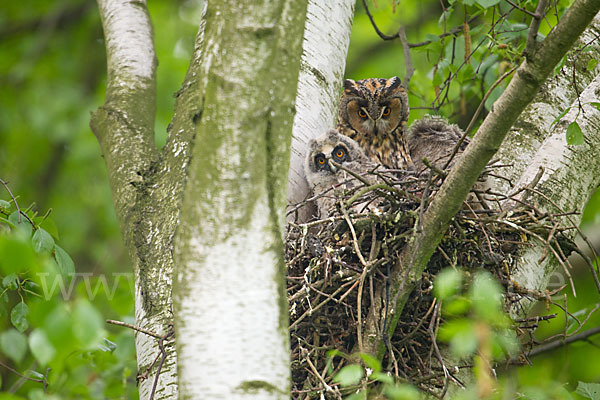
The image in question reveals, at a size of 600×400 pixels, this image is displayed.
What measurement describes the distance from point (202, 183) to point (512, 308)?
1644mm

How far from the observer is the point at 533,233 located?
2.55 meters

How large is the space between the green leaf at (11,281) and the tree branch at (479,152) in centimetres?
→ 130

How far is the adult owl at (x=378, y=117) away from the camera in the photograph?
3.81 m

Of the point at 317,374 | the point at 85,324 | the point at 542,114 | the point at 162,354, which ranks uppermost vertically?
the point at 542,114

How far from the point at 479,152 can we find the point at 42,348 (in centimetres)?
128

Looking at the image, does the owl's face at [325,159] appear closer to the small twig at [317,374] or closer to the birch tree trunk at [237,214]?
the small twig at [317,374]

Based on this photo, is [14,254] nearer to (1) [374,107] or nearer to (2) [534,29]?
(2) [534,29]

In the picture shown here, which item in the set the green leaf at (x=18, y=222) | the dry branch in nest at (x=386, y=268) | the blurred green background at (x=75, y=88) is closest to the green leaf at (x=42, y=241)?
the green leaf at (x=18, y=222)

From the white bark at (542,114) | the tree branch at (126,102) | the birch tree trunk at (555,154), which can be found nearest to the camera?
the birch tree trunk at (555,154)

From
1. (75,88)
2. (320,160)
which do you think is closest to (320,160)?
(320,160)

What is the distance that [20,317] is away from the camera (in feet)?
8.49

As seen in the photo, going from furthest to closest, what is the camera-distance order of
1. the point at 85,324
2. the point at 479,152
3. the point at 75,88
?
the point at 75,88 → the point at 479,152 → the point at 85,324

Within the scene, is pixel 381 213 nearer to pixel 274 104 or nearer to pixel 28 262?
pixel 274 104

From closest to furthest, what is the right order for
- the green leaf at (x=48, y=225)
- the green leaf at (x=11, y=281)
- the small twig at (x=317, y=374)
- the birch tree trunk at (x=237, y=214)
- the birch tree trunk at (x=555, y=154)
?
the birch tree trunk at (x=237, y=214), the small twig at (x=317, y=374), the green leaf at (x=11, y=281), the green leaf at (x=48, y=225), the birch tree trunk at (x=555, y=154)
